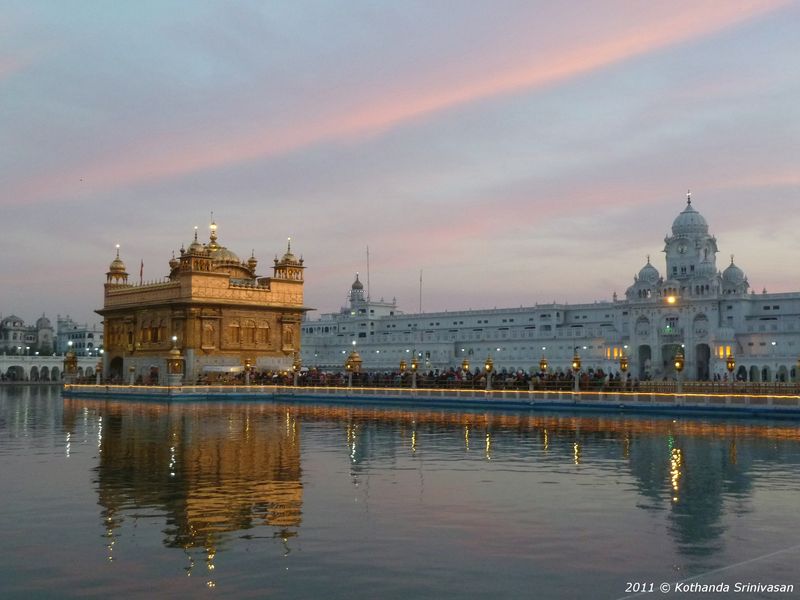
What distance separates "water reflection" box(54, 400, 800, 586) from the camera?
13.1 meters

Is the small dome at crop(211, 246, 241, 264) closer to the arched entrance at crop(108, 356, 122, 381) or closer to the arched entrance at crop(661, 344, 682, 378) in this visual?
the arched entrance at crop(108, 356, 122, 381)

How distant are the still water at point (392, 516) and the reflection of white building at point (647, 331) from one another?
2950 inches

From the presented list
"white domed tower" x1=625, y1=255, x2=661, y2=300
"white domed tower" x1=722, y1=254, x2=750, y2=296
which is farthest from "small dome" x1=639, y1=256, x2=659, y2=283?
"white domed tower" x1=722, y1=254, x2=750, y2=296

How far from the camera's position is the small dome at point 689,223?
384ft

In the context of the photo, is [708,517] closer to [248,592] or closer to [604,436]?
[248,592]

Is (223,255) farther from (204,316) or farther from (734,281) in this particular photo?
(734,281)

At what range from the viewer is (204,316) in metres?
67.6

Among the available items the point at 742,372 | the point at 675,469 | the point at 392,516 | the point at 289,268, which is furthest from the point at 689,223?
the point at 392,516

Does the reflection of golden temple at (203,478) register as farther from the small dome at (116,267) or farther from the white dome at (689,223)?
the white dome at (689,223)

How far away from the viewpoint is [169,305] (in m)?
68.0

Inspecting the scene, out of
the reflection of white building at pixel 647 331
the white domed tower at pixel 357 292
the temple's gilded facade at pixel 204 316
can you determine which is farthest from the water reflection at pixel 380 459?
the white domed tower at pixel 357 292

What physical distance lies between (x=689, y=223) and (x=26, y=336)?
13879 centimetres

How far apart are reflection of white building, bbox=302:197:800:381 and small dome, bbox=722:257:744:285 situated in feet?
0.39

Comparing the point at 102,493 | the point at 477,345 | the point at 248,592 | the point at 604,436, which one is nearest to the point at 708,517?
the point at 248,592
